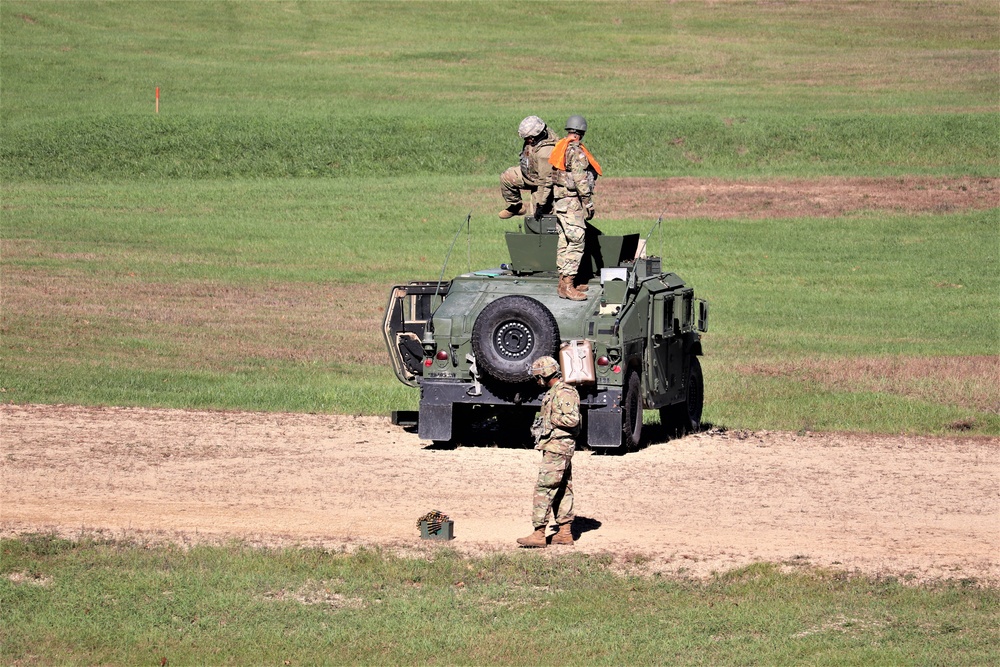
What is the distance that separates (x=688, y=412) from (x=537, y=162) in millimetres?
3640

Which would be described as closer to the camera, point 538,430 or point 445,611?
point 445,611

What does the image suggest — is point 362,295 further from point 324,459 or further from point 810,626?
point 810,626

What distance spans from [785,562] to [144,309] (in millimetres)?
18622

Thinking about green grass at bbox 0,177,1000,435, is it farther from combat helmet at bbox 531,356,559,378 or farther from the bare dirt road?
combat helmet at bbox 531,356,559,378

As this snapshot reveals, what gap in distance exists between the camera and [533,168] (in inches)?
712

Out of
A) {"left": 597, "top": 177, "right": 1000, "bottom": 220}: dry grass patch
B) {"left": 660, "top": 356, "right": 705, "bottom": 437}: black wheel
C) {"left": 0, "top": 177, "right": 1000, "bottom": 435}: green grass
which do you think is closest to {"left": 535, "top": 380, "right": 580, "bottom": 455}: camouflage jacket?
{"left": 660, "top": 356, "right": 705, "bottom": 437}: black wheel

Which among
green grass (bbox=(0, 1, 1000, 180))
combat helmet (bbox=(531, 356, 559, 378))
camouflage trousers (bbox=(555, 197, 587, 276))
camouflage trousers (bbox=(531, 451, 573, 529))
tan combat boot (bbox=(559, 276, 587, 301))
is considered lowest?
camouflage trousers (bbox=(531, 451, 573, 529))

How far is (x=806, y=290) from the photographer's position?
106ft

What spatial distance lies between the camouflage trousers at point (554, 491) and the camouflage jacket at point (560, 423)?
7 centimetres

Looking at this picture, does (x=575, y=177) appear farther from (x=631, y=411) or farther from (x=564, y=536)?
(x=564, y=536)

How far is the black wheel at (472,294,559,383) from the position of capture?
54.4ft

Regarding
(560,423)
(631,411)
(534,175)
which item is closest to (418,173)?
(534,175)

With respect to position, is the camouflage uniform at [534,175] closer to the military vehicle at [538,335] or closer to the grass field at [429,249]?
the military vehicle at [538,335]

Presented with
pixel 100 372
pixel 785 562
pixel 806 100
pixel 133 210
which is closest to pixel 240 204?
pixel 133 210
